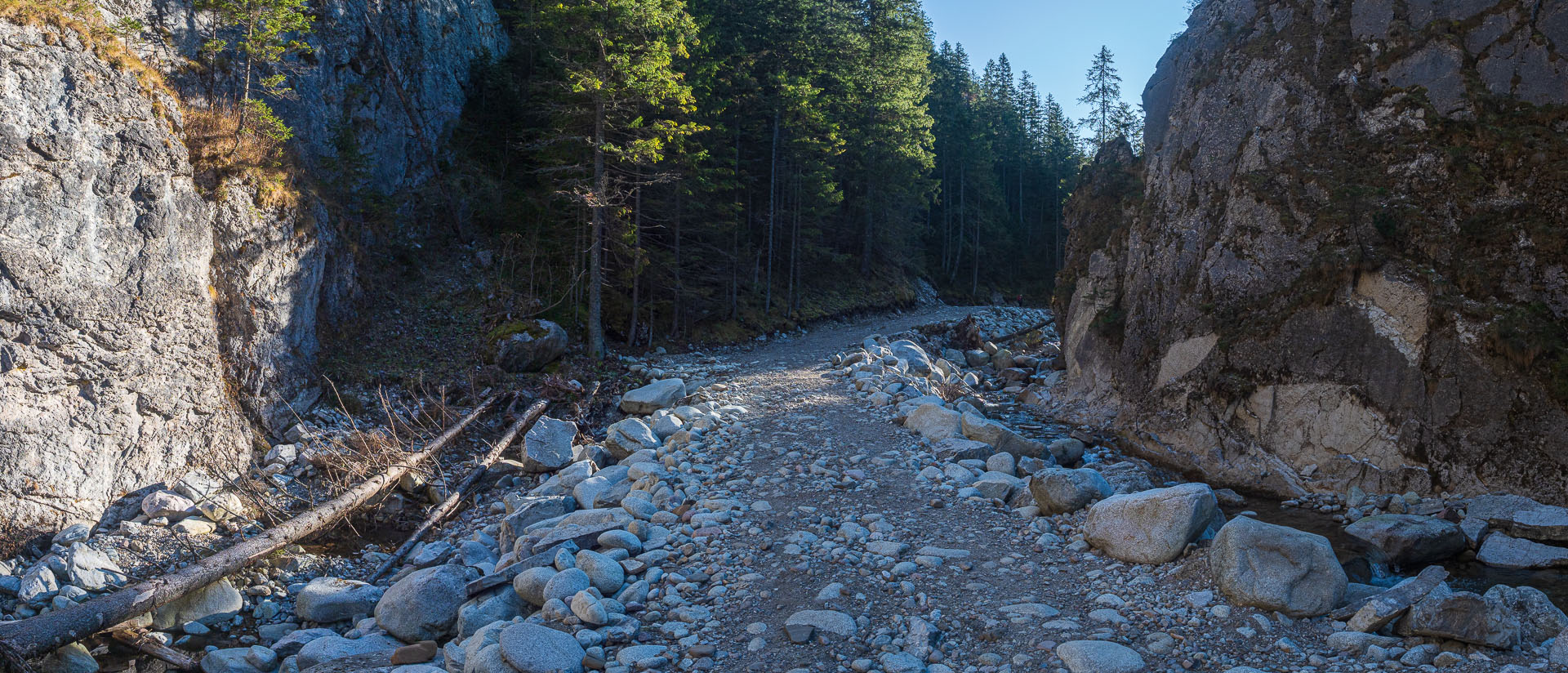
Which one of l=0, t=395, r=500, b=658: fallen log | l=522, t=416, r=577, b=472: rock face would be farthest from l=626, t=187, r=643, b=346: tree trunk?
l=0, t=395, r=500, b=658: fallen log

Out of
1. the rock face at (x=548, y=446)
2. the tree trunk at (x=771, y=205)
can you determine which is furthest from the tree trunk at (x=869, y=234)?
the rock face at (x=548, y=446)

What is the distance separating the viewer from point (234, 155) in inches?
495

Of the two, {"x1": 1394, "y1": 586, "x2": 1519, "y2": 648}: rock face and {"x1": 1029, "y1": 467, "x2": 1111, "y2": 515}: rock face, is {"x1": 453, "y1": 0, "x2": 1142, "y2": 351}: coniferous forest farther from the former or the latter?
{"x1": 1394, "y1": 586, "x2": 1519, "y2": 648}: rock face

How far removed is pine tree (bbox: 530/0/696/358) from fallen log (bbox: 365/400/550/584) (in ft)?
15.7

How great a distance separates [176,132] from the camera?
11547mm

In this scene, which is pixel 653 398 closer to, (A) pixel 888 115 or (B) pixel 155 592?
(B) pixel 155 592

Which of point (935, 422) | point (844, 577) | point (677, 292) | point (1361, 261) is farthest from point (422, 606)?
point (677, 292)

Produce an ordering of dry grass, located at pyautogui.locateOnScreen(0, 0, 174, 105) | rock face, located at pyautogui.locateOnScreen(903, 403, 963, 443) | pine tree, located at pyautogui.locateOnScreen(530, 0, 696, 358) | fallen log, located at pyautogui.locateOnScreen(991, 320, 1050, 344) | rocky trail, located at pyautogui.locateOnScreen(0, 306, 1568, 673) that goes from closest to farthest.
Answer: rocky trail, located at pyautogui.locateOnScreen(0, 306, 1568, 673) < dry grass, located at pyautogui.locateOnScreen(0, 0, 174, 105) < rock face, located at pyautogui.locateOnScreen(903, 403, 963, 443) < pine tree, located at pyautogui.locateOnScreen(530, 0, 696, 358) < fallen log, located at pyautogui.locateOnScreen(991, 320, 1050, 344)

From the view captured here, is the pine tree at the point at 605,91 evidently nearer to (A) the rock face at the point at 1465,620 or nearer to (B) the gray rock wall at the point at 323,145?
(B) the gray rock wall at the point at 323,145

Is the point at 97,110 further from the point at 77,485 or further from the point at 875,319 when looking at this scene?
the point at 875,319

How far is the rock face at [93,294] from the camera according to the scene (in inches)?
360

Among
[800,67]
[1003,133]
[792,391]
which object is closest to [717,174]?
[800,67]

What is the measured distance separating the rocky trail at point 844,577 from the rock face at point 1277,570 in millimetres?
20

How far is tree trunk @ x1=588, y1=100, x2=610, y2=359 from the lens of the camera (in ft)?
59.6
